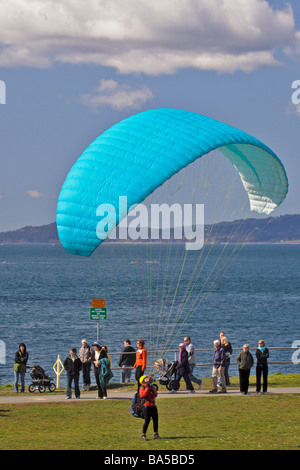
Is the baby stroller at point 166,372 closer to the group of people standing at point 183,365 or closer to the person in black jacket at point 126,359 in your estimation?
the group of people standing at point 183,365

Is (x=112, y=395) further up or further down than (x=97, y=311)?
further down

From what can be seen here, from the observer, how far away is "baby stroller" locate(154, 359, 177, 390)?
20.2 metres

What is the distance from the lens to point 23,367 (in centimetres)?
2066

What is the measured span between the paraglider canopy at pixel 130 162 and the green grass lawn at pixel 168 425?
3.85 meters

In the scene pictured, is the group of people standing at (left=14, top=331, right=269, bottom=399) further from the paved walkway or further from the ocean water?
the ocean water

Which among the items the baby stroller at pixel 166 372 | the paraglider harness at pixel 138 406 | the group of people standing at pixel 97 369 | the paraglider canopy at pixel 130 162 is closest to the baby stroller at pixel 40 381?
the group of people standing at pixel 97 369

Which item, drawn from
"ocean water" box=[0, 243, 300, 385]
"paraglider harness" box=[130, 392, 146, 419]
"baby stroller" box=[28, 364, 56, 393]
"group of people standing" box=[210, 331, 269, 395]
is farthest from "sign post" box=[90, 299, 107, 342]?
"paraglider harness" box=[130, 392, 146, 419]

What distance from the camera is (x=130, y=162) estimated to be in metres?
17.2

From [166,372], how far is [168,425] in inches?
184

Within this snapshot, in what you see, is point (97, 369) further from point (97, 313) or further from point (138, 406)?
point (138, 406)

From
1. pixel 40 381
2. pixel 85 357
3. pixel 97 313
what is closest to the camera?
pixel 85 357

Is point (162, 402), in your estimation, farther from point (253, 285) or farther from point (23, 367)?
point (253, 285)

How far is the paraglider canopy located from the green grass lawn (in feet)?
12.6

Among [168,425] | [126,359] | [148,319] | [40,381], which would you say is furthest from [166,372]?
[148,319]
